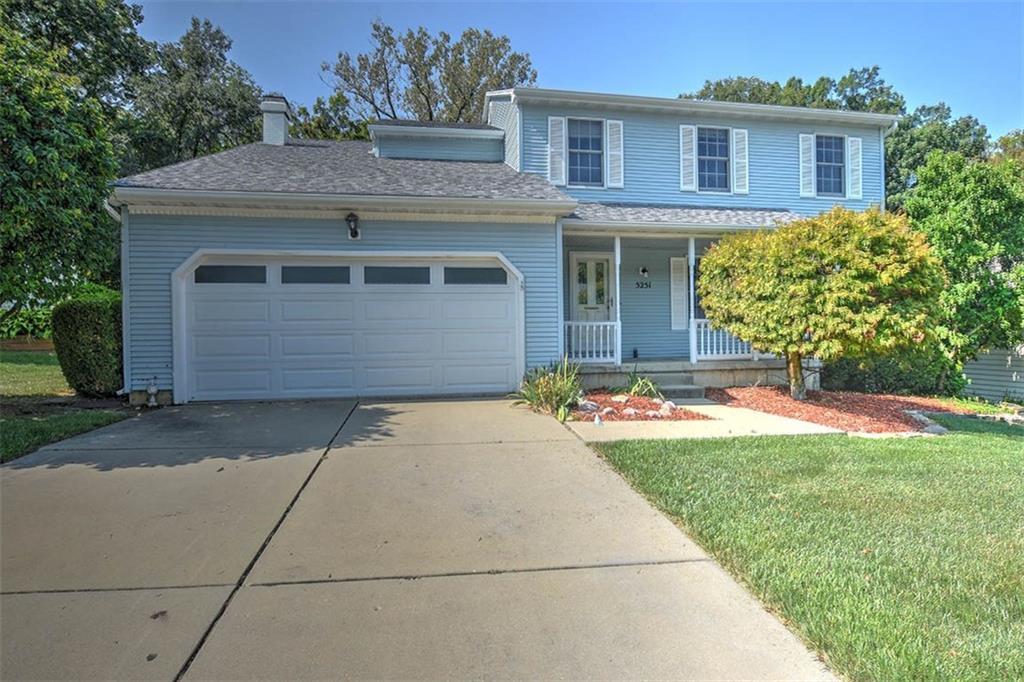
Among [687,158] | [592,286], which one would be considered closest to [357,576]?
[592,286]

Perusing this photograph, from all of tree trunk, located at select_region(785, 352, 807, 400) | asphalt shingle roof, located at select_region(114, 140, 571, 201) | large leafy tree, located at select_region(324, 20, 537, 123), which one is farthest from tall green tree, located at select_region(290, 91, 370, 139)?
tree trunk, located at select_region(785, 352, 807, 400)

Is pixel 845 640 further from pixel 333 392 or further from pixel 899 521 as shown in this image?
pixel 333 392

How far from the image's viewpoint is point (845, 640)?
2.24 metres

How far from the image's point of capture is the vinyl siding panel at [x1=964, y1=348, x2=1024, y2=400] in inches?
493

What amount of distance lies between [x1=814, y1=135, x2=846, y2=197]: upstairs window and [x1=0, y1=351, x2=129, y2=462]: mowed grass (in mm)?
14930

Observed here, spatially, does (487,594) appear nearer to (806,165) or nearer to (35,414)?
(35,414)

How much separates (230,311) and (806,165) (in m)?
12.9

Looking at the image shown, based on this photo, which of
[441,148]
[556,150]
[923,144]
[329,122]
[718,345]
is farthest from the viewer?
[923,144]

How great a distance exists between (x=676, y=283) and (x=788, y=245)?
4.21 meters

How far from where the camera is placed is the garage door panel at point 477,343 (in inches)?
362

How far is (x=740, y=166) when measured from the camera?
40.2 ft

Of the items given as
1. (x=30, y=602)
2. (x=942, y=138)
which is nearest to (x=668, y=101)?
(x=30, y=602)

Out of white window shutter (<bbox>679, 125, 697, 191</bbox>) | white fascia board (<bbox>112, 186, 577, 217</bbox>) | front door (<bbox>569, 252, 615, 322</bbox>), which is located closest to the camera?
white fascia board (<bbox>112, 186, 577, 217</bbox>)

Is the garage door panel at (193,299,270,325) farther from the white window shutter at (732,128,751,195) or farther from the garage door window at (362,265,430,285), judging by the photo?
the white window shutter at (732,128,751,195)
